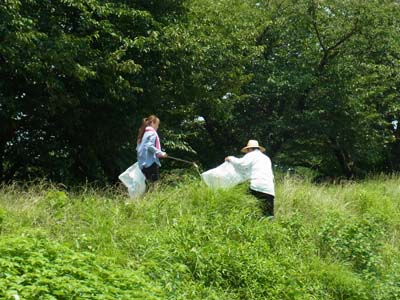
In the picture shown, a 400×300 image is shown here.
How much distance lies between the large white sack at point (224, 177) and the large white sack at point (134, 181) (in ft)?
3.14

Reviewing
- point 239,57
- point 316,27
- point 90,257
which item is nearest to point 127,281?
point 90,257

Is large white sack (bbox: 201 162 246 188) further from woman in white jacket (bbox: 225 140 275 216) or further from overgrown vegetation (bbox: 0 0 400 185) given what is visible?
overgrown vegetation (bbox: 0 0 400 185)

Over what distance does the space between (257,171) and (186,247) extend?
8.01 ft

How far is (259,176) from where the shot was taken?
8289 millimetres

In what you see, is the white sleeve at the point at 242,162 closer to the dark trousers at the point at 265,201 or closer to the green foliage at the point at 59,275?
Result: the dark trousers at the point at 265,201

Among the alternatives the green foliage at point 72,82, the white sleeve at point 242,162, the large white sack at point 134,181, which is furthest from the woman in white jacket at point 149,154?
the green foliage at point 72,82

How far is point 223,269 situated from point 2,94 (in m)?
6.40

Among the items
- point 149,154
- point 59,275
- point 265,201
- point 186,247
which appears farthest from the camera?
point 149,154

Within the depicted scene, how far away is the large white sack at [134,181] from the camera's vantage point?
8456 mm

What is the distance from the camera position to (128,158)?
13.1m

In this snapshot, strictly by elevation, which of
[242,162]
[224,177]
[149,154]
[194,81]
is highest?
[194,81]

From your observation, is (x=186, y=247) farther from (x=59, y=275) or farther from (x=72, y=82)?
(x=72, y=82)

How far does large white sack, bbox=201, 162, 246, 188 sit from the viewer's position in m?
8.40

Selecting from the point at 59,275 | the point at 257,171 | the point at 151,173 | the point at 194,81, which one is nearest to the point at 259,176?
the point at 257,171
